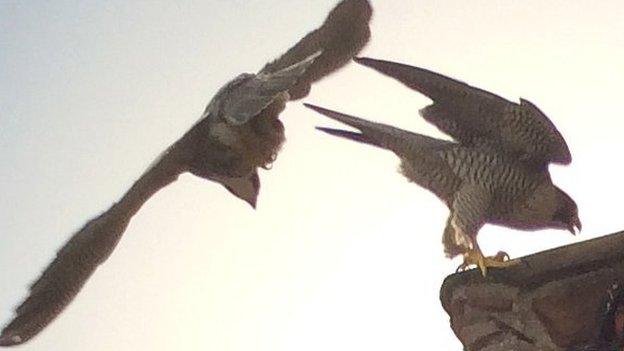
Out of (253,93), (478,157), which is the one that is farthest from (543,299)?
(253,93)

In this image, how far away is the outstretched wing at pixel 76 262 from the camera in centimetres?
152

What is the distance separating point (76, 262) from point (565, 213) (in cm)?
71

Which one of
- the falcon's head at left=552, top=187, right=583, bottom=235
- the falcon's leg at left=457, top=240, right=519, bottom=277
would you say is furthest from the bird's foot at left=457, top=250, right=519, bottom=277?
the falcon's head at left=552, top=187, right=583, bottom=235

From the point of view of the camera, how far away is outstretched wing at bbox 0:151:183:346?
4.99 feet

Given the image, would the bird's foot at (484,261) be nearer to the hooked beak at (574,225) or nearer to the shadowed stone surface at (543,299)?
the shadowed stone surface at (543,299)

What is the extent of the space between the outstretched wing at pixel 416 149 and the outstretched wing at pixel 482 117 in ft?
0.13

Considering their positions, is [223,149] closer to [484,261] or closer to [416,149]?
[416,149]

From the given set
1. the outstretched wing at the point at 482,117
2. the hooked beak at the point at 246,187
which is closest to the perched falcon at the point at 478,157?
the outstretched wing at the point at 482,117

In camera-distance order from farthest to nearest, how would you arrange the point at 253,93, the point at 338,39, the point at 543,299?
the point at 338,39, the point at 253,93, the point at 543,299

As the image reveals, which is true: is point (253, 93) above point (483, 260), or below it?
above

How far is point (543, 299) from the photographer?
1.44 m

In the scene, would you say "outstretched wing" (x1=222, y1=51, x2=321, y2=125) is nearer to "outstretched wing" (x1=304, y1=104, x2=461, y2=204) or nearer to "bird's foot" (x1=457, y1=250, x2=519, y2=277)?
"outstretched wing" (x1=304, y1=104, x2=461, y2=204)

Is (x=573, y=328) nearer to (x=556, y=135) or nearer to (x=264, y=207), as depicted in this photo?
(x=556, y=135)

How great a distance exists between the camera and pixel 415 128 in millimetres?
1877
